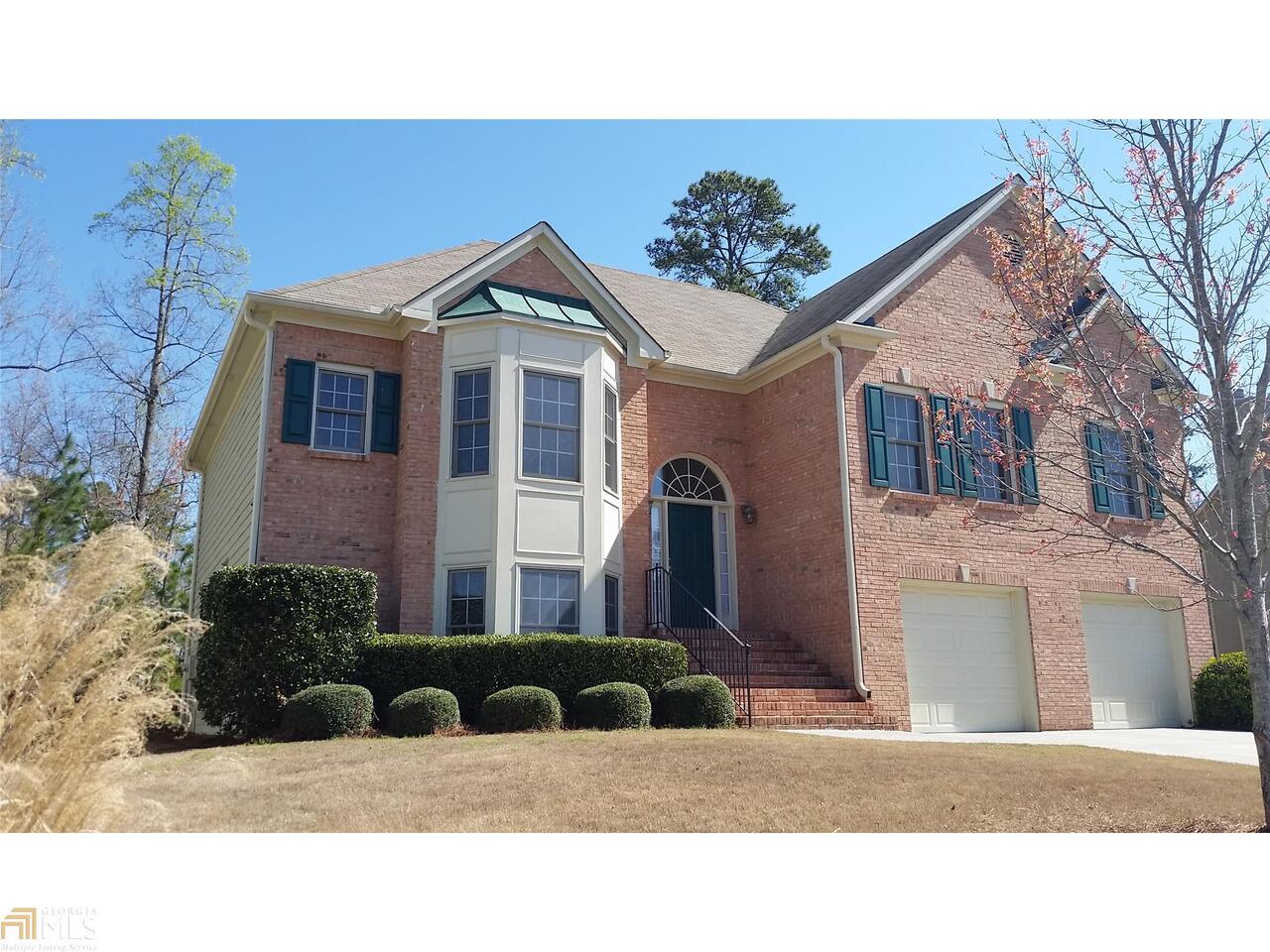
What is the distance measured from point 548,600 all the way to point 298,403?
4.41 m

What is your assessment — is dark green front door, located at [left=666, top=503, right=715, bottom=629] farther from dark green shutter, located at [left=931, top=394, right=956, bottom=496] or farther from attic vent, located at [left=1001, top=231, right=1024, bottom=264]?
attic vent, located at [left=1001, top=231, right=1024, bottom=264]

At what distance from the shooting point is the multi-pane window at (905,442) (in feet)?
51.0

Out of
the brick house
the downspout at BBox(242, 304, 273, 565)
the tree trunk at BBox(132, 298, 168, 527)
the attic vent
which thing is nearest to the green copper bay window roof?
the brick house

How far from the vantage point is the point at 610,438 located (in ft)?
50.5

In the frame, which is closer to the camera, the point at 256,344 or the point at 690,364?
the point at 256,344

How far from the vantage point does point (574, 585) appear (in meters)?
14.2

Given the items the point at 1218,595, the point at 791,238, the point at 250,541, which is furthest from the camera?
the point at 791,238

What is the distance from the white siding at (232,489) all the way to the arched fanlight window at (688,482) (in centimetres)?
624

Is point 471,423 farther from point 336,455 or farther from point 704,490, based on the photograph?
point 704,490

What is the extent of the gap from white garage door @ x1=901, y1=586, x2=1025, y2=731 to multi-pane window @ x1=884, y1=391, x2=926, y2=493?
68.0 inches

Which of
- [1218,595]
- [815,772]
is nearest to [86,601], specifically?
[815,772]
